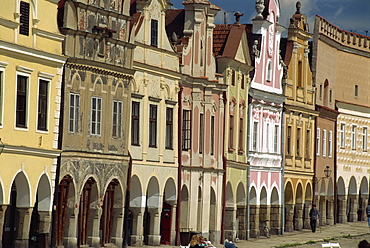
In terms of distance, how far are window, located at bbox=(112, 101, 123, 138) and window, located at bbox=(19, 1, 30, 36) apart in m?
7.08

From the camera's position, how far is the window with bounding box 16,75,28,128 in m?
38.7

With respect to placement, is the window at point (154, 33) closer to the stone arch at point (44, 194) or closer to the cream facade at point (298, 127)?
the stone arch at point (44, 194)

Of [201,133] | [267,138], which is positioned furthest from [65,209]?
[267,138]

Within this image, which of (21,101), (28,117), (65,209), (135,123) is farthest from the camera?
(135,123)

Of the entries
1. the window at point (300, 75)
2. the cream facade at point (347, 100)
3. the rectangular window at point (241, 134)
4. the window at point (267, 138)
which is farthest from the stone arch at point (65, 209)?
the cream facade at point (347, 100)

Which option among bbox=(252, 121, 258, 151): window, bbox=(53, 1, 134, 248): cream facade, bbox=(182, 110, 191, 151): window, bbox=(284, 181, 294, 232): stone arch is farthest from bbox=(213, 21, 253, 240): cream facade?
bbox=(53, 1, 134, 248): cream facade

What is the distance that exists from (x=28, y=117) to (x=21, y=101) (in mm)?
691

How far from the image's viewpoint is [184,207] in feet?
173

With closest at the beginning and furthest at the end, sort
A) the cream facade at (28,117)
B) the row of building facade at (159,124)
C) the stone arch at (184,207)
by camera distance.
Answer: the cream facade at (28,117)
the row of building facade at (159,124)
the stone arch at (184,207)

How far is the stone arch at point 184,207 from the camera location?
5234 cm

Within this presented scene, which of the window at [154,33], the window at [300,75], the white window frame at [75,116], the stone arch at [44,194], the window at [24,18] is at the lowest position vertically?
the stone arch at [44,194]

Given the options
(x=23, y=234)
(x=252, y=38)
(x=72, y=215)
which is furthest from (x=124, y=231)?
(x=252, y=38)

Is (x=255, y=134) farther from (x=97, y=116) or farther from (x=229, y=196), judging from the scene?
(x=97, y=116)

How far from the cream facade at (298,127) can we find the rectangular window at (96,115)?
25.9 m
